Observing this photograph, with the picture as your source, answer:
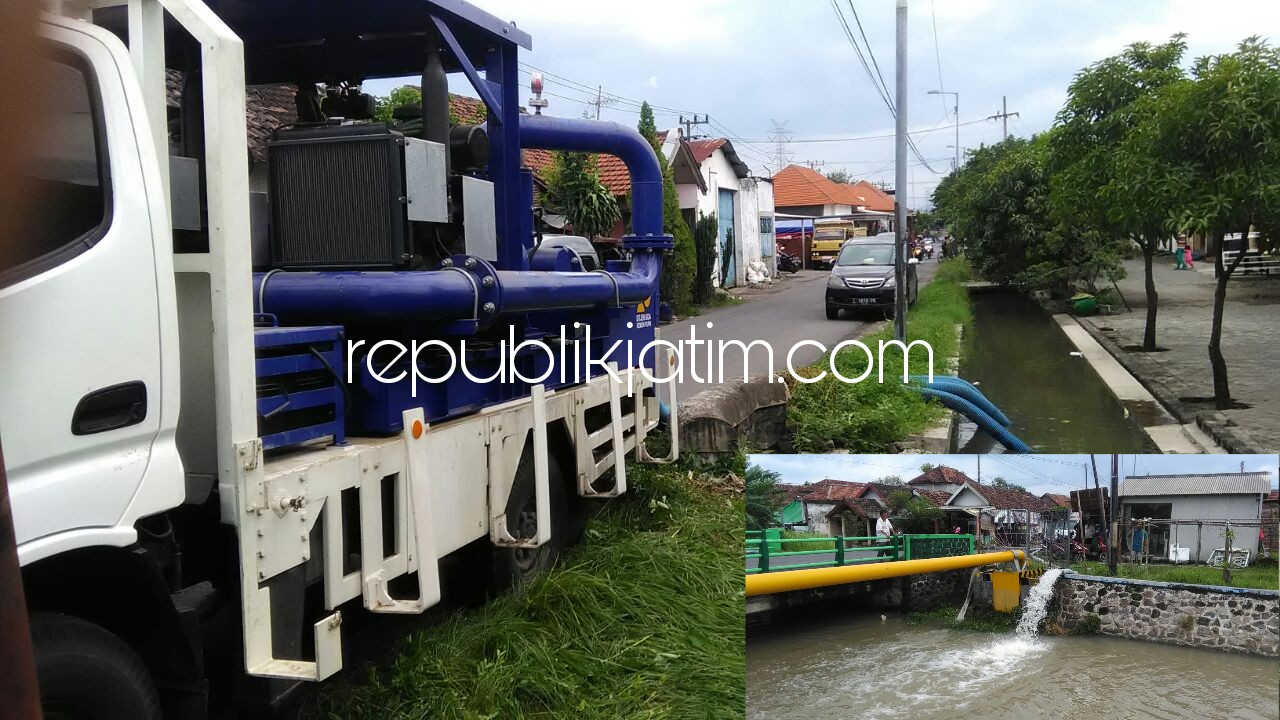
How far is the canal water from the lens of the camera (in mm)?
10875

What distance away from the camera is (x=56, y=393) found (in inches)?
95.8

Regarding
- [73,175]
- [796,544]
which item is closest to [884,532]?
[796,544]

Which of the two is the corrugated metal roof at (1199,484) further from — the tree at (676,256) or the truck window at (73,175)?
the tree at (676,256)

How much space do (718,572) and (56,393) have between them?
365 centimetres

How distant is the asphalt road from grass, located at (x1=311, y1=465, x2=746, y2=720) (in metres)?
6.76

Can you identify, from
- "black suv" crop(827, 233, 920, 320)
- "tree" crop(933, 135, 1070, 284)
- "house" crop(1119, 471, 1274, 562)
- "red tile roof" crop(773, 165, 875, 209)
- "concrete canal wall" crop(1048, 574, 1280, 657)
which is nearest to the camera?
"concrete canal wall" crop(1048, 574, 1280, 657)

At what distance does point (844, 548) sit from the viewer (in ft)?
8.08

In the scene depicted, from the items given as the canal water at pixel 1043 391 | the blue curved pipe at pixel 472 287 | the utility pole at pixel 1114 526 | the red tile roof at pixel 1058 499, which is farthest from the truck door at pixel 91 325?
the canal water at pixel 1043 391

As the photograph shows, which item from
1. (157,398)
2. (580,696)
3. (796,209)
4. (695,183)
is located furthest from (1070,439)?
(796,209)

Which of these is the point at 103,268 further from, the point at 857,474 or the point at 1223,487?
the point at 1223,487

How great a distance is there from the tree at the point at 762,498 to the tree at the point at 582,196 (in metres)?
17.4

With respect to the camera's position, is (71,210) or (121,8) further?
(121,8)

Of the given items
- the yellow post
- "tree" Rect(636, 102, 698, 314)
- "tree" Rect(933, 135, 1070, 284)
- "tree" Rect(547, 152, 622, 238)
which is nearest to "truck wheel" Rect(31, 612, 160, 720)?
the yellow post

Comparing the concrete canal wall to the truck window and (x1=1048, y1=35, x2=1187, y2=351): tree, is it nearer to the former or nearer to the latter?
the truck window
